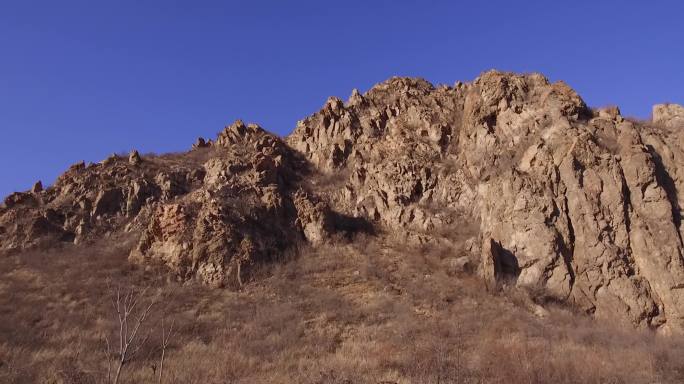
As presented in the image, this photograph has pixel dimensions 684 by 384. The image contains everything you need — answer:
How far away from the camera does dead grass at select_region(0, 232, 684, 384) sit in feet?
30.7

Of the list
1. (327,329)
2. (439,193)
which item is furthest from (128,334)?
(439,193)

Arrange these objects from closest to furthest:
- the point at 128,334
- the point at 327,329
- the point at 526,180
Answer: the point at 128,334 → the point at 327,329 → the point at 526,180

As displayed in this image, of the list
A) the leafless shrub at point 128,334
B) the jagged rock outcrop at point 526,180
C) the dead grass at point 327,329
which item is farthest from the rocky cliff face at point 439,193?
the leafless shrub at point 128,334

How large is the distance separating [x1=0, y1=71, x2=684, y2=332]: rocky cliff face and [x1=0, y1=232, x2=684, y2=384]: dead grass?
1.32m

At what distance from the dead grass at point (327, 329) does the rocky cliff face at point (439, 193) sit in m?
1.32

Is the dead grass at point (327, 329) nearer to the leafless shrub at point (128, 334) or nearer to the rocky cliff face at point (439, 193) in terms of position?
the leafless shrub at point (128, 334)

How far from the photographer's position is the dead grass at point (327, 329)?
935cm

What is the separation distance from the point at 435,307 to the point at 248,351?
576 centimetres

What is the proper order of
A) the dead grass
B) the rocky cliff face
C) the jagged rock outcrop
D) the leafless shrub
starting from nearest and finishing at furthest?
the leafless shrub, the dead grass, the jagged rock outcrop, the rocky cliff face

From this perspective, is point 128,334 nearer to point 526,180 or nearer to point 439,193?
point 526,180

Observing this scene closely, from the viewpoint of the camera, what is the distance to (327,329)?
12898 mm

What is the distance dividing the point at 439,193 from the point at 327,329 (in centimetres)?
1098

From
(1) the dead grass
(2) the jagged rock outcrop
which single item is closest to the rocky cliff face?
(2) the jagged rock outcrop

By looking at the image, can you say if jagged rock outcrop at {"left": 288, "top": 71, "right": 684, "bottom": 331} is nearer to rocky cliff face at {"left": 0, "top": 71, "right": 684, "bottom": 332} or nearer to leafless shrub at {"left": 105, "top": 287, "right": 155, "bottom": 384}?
rocky cliff face at {"left": 0, "top": 71, "right": 684, "bottom": 332}
